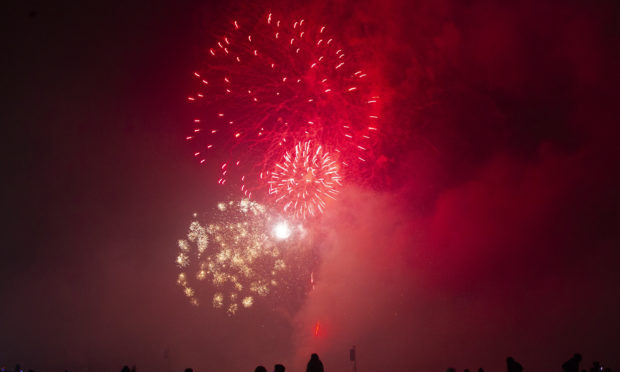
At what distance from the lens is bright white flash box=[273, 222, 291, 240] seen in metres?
19.3

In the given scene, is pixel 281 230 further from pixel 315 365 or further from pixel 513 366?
pixel 513 366

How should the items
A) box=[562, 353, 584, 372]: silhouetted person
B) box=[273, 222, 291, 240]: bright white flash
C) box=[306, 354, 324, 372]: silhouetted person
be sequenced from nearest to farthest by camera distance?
box=[306, 354, 324, 372]: silhouetted person
box=[562, 353, 584, 372]: silhouetted person
box=[273, 222, 291, 240]: bright white flash

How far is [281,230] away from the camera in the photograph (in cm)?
1947

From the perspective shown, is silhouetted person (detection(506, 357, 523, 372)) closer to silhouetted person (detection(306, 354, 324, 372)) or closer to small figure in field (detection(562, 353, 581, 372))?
small figure in field (detection(562, 353, 581, 372))

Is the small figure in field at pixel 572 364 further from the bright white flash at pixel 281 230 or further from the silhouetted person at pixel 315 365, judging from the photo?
the bright white flash at pixel 281 230

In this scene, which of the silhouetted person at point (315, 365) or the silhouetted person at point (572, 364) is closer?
the silhouetted person at point (315, 365)

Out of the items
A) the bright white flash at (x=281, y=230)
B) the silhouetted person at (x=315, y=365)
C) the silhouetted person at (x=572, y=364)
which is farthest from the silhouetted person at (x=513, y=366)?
the bright white flash at (x=281, y=230)

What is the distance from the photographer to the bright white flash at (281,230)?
19.3 metres

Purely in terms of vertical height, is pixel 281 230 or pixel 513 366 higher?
pixel 281 230

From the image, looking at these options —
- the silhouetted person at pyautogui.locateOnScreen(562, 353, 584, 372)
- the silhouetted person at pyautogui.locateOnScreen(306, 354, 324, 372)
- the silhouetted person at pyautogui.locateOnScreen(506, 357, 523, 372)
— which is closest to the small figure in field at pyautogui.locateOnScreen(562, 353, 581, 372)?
the silhouetted person at pyautogui.locateOnScreen(562, 353, 584, 372)

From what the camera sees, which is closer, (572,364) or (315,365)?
(315,365)

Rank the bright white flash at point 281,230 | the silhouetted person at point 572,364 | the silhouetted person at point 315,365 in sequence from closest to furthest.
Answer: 1. the silhouetted person at point 315,365
2. the silhouetted person at point 572,364
3. the bright white flash at point 281,230

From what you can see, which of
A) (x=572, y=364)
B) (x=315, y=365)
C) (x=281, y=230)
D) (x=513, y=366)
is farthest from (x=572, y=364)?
(x=281, y=230)

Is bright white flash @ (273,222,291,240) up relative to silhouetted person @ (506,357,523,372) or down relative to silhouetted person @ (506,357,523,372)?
up
